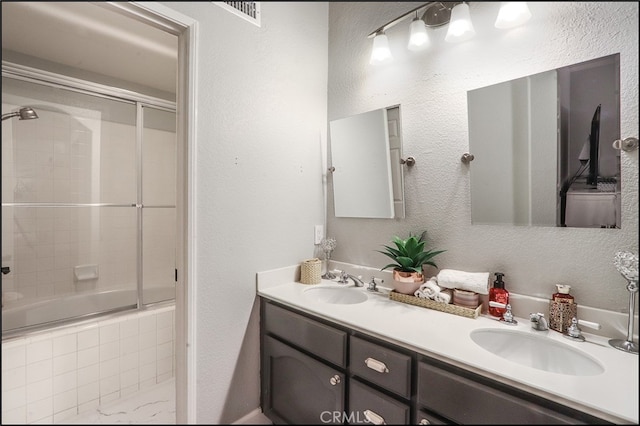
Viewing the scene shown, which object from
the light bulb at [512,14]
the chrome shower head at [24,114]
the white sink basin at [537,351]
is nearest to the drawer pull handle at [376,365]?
the white sink basin at [537,351]

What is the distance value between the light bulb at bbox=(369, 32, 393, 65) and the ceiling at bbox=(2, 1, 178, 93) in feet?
2.85

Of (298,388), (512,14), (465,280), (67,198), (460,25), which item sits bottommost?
(298,388)

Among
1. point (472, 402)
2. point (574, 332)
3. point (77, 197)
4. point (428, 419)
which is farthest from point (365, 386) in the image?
point (77, 197)

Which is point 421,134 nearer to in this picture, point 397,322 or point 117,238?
point 397,322

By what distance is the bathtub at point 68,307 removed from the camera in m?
0.69

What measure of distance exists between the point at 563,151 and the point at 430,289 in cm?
63

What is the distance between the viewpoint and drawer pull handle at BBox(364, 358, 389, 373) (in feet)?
3.01

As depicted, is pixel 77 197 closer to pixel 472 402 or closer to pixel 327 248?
pixel 327 248

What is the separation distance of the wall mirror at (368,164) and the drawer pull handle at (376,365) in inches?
25.2

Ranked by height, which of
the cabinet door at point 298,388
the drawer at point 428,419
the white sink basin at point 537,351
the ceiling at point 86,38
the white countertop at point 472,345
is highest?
the ceiling at point 86,38

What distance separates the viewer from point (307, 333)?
3.79 feet

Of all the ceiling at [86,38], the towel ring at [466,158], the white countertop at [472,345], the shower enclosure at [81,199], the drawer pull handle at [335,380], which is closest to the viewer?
the ceiling at [86,38]

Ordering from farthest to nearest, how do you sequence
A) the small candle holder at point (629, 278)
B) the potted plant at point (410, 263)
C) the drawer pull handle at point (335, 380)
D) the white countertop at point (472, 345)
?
the potted plant at point (410, 263) → the drawer pull handle at point (335, 380) → the small candle holder at point (629, 278) → the white countertop at point (472, 345)

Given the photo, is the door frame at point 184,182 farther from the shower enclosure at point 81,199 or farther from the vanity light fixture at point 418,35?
the vanity light fixture at point 418,35
